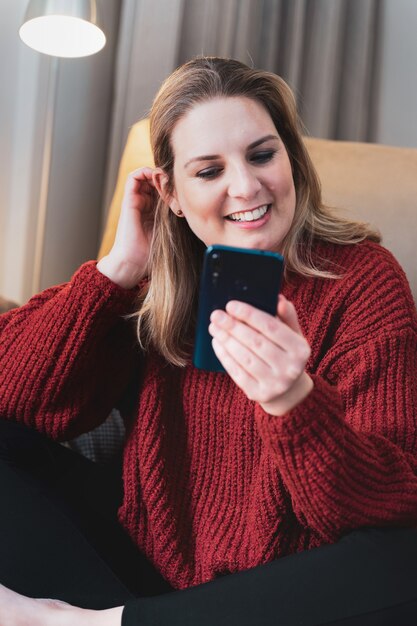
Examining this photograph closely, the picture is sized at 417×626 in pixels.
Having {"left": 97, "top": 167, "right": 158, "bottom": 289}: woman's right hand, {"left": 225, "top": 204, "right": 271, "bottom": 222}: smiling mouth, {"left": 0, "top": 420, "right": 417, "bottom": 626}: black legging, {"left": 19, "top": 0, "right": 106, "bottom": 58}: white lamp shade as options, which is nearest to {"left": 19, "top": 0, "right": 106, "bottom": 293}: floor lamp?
{"left": 19, "top": 0, "right": 106, "bottom": 58}: white lamp shade

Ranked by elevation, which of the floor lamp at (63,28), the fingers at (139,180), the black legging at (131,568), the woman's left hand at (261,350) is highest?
the floor lamp at (63,28)

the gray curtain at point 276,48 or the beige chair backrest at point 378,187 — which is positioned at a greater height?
the gray curtain at point 276,48

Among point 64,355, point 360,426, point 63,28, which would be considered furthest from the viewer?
point 63,28

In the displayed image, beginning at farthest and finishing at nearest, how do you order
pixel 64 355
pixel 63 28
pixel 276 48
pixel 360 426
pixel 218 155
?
pixel 276 48 < pixel 63 28 < pixel 64 355 < pixel 218 155 < pixel 360 426

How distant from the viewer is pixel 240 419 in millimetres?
1068

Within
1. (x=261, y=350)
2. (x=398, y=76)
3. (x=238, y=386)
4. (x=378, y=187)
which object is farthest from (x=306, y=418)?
(x=398, y=76)

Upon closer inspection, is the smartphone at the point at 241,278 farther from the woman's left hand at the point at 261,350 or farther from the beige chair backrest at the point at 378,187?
the beige chair backrest at the point at 378,187

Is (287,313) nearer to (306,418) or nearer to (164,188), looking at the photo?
(306,418)

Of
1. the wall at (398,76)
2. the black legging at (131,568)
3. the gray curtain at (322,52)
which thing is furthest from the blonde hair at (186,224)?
the wall at (398,76)

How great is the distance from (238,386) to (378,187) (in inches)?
21.7

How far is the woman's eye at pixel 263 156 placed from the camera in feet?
3.54

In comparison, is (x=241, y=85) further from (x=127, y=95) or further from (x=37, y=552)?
(x=127, y=95)

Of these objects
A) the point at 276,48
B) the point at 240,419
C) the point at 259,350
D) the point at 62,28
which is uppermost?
the point at 276,48

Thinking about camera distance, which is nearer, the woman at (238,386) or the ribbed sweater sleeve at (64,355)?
the woman at (238,386)
